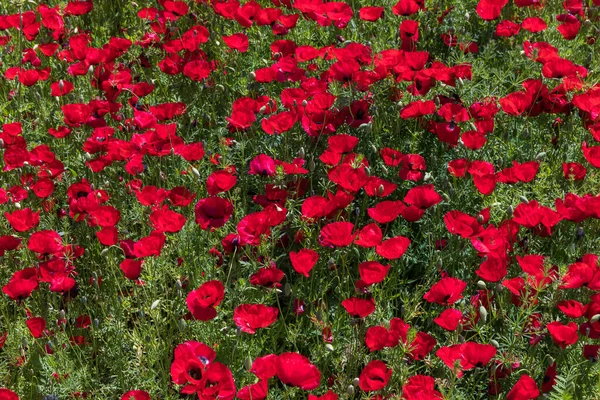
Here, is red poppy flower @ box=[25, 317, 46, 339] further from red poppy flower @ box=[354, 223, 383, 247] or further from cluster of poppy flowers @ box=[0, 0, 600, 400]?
red poppy flower @ box=[354, 223, 383, 247]

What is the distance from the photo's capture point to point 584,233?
2.99 meters

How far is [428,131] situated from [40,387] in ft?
6.43

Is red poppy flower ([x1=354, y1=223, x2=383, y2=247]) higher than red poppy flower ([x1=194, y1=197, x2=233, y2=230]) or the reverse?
higher

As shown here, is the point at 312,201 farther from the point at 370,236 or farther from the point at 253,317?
the point at 253,317

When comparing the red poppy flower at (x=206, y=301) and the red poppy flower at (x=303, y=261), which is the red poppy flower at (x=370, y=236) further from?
the red poppy flower at (x=206, y=301)

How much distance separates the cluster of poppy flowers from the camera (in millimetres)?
2504

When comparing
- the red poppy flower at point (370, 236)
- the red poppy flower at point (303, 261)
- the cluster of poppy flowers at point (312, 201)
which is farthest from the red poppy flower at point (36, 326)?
the red poppy flower at point (370, 236)

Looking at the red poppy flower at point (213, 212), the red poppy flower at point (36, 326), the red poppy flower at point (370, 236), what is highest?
the red poppy flower at point (370, 236)

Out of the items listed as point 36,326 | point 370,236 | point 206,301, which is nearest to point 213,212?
point 206,301

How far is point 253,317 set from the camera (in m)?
2.56

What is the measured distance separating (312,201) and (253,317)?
51cm

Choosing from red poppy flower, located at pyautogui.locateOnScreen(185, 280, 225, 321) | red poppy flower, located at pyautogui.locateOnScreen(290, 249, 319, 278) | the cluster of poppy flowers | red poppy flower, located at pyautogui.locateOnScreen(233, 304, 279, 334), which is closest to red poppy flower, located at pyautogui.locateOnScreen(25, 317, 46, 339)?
the cluster of poppy flowers

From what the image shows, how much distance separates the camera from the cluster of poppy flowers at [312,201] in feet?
8.21

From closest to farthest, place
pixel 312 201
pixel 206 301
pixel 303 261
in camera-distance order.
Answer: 1. pixel 206 301
2. pixel 303 261
3. pixel 312 201
